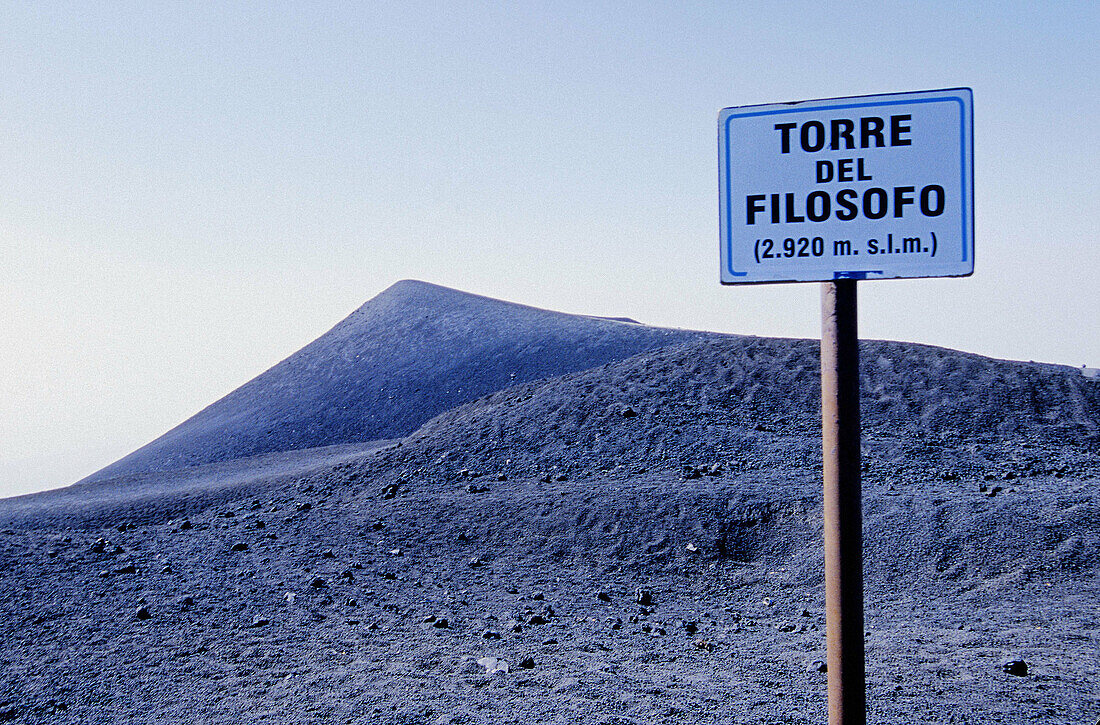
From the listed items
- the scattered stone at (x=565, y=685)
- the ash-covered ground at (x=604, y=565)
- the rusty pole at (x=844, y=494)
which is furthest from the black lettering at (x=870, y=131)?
the scattered stone at (x=565, y=685)

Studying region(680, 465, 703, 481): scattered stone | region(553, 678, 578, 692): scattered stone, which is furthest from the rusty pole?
region(680, 465, 703, 481): scattered stone

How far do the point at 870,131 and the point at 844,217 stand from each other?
0.26 meters

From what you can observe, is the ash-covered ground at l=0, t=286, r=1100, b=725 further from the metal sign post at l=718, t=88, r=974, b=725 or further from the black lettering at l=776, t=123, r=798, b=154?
the black lettering at l=776, t=123, r=798, b=154

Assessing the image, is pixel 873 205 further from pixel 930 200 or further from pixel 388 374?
pixel 388 374

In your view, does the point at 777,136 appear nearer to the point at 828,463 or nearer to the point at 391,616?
the point at 828,463

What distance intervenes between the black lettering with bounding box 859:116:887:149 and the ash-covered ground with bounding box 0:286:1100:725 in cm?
293

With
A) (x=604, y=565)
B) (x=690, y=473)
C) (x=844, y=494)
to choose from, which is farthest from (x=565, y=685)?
(x=690, y=473)

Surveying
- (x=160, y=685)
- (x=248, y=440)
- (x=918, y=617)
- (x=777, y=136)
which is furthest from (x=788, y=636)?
(x=248, y=440)

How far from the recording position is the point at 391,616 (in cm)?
676

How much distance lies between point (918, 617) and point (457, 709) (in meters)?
3.83

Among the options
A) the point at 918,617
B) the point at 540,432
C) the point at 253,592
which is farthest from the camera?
the point at 540,432

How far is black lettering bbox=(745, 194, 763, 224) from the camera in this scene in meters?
2.67

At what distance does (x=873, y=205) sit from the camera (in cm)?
260

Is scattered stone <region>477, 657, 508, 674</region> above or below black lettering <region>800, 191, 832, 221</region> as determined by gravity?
below
